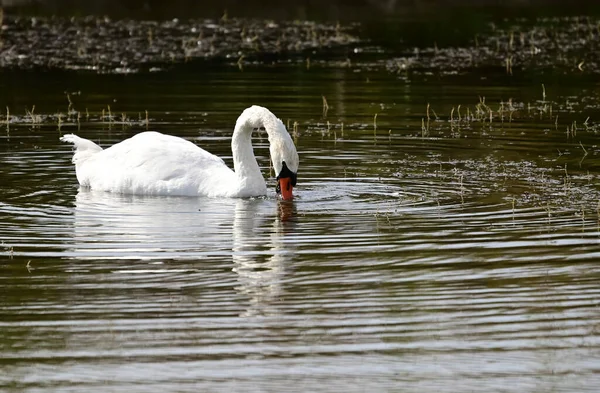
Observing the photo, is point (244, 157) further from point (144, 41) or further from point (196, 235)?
point (144, 41)

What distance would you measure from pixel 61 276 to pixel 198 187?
A: 3908mm

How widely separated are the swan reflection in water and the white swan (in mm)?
147

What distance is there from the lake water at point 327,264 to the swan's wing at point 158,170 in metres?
0.25

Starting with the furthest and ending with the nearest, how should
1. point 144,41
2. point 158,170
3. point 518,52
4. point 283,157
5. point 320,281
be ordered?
point 144,41, point 518,52, point 158,170, point 283,157, point 320,281

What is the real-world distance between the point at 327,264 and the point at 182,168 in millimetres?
4003

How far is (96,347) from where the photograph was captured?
7246mm

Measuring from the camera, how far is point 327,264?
368 inches

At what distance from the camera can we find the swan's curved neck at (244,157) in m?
12.8

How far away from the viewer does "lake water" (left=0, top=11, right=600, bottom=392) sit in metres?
6.88

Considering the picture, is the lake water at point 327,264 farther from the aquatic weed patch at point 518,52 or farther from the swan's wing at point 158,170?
the aquatic weed patch at point 518,52

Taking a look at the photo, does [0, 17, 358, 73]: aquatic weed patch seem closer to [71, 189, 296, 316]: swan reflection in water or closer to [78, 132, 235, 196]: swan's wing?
[78, 132, 235, 196]: swan's wing

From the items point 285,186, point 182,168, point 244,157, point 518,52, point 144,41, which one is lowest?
point 285,186

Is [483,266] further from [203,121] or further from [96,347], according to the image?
[203,121]

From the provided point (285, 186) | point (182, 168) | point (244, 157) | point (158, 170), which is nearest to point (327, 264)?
point (285, 186)
